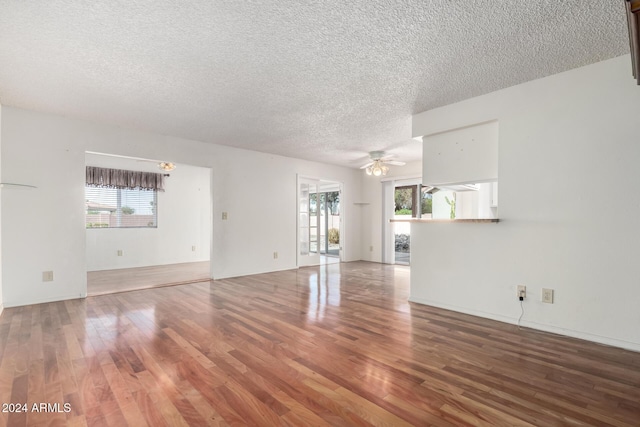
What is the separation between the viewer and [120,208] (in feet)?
21.7

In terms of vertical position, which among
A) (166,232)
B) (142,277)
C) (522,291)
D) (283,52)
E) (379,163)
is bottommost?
(142,277)

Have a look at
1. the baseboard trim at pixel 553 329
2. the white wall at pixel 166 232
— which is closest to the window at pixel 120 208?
the white wall at pixel 166 232

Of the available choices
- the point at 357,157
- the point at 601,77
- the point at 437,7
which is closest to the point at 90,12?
the point at 437,7

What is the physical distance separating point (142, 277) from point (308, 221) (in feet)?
11.0

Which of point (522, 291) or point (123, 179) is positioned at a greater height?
point (123, 179)

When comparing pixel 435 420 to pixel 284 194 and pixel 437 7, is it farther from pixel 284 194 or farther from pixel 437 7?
pixel 284 194

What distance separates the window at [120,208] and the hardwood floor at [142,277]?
998 mm

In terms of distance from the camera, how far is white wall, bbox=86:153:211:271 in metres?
6.29

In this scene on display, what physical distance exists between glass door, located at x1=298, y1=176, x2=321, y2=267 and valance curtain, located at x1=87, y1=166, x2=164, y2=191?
325 cm

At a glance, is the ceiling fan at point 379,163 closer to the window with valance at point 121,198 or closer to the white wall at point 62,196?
the white wall at point 62,196

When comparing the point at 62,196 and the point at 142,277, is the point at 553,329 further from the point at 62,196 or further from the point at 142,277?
the point at 142,277

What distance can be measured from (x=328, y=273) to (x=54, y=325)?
4.01m

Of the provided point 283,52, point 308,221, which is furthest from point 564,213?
point 308,221

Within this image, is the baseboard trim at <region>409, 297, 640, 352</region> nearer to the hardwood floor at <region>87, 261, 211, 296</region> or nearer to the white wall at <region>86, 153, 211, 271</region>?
Result: the hardwood floor at <region>87, 261, 211, 296</region>
